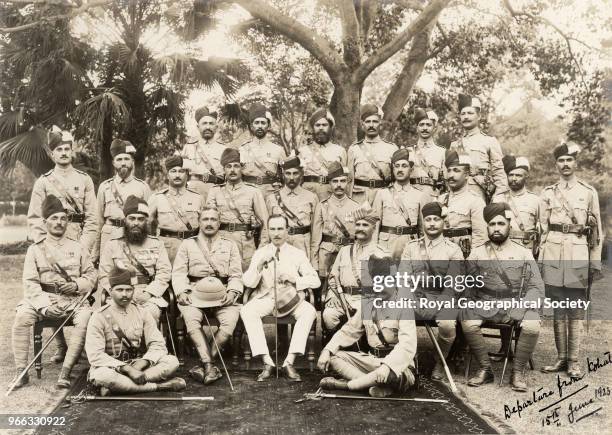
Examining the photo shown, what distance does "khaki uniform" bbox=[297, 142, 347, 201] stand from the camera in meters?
5.79

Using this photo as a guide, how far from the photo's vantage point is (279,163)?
5816 mm

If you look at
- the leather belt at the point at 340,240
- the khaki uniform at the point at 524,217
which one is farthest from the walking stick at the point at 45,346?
the khaki uniform at the point at 524,217

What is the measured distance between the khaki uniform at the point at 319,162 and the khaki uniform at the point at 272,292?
88 centimetres

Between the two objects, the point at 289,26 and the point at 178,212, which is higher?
the point at 289,26

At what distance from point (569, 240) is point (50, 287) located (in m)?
4.05

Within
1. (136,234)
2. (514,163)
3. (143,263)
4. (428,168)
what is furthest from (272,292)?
(514,163)

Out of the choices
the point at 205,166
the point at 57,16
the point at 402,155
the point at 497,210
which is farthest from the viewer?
the point at 57,16

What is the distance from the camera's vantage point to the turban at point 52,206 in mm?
4824

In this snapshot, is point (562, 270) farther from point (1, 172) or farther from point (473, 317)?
point (1, 172)

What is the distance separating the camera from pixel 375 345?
449cm

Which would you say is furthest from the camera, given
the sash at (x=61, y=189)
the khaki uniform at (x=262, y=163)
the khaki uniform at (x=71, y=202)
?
the khaki uniform at (x=262, y=163)

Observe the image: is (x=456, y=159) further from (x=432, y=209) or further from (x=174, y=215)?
(x=174, y=215)

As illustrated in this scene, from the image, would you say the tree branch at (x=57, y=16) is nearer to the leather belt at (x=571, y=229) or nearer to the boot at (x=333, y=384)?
the boot at (x=333, y=384)

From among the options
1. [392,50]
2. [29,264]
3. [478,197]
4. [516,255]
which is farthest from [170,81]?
[516,255]
